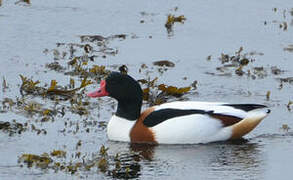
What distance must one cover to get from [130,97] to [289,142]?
2.50m

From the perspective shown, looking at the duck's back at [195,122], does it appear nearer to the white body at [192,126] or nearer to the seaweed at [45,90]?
the white body at [192,126]

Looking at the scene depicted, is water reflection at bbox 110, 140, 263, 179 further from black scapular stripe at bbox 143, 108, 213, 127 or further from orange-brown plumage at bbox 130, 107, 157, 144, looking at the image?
black scapular stripe at bbox 143, 108, 213, 127

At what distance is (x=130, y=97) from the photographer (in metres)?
13.8

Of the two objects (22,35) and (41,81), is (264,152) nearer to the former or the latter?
(41,81)

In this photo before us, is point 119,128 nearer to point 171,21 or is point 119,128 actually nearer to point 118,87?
point 118,87

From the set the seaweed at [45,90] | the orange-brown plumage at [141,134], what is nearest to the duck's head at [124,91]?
the orange-brown plumage at [141,134]

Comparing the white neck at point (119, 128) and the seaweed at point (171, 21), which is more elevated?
the seaweed at point (171, 21)

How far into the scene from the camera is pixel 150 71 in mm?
17359

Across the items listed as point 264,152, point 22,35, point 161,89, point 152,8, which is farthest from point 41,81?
point 152,8

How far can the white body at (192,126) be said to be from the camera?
13391 millimetres

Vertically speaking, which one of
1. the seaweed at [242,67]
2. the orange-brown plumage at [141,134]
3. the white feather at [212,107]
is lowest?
the orange-brown plumage at [141,134]

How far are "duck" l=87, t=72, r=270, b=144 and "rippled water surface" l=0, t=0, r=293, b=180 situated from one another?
0.18 metres

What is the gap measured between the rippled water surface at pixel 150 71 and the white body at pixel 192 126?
0.16m

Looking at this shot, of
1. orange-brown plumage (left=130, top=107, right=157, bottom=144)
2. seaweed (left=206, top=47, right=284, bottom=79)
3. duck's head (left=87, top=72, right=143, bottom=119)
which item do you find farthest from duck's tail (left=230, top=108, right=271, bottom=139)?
seaweed (left=206, top=47, right=284, bottom=79)
